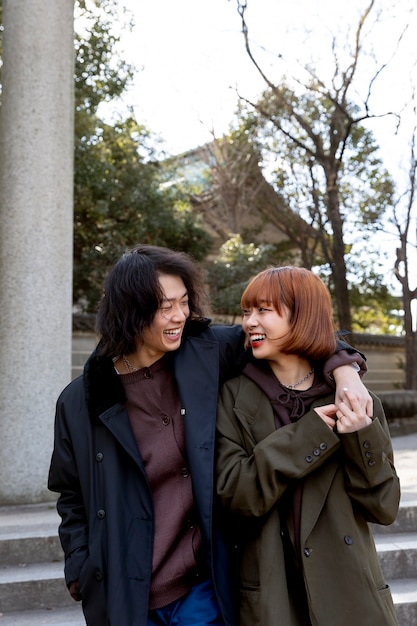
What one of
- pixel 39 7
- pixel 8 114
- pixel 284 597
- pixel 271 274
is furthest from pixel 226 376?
pixel 39 7

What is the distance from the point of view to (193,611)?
6.40 feet

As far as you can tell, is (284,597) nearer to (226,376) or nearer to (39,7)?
(226,376)

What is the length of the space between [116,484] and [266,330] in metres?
0.62

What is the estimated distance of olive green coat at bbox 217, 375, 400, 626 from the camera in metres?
1.89

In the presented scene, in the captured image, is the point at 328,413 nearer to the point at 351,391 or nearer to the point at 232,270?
the point at 351,391

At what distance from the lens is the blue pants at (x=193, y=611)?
1.95 m

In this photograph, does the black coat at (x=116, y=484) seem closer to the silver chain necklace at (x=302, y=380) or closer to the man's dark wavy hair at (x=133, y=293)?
the man's dark wavy hair at (x=133, y=293)

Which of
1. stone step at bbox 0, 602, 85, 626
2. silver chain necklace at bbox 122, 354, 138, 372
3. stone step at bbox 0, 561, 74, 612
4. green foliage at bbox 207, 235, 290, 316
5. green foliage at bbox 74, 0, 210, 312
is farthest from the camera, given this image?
green foliage at bbox 207, 235, 290, 316


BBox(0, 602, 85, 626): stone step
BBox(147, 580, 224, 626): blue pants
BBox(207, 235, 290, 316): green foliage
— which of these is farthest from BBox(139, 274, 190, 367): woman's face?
BBox(207, 235, 290, 316): green foliage

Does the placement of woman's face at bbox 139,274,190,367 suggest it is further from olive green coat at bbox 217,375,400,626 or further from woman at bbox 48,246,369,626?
olive green coat at bbox 217,375,400,626

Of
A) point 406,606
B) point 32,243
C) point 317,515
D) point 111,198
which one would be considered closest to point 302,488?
point 317,515

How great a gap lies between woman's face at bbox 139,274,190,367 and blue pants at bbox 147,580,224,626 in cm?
69

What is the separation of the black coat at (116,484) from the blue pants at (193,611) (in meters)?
0.05

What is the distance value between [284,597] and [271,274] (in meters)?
0.91
